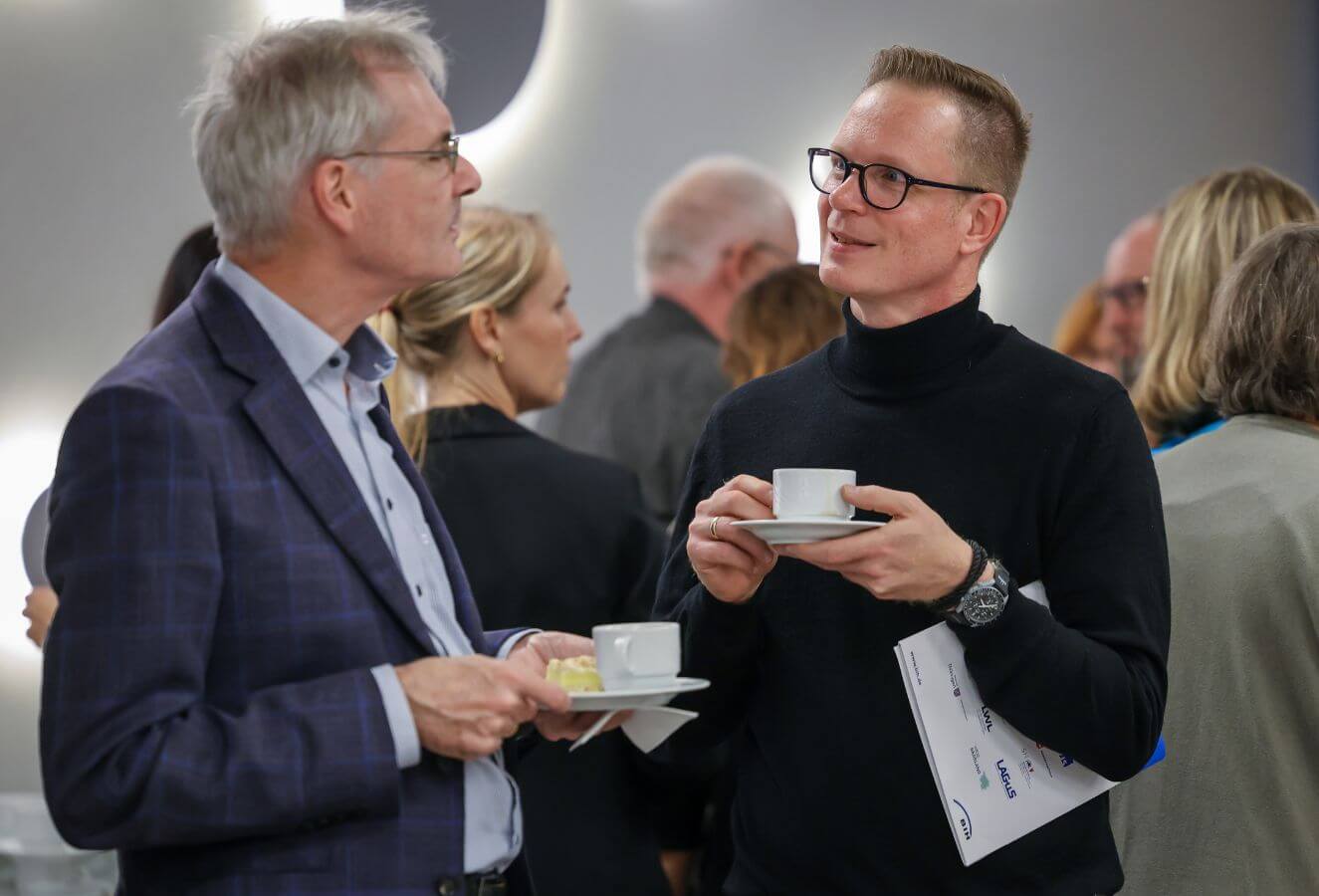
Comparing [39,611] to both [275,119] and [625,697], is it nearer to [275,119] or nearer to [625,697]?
[275,119]

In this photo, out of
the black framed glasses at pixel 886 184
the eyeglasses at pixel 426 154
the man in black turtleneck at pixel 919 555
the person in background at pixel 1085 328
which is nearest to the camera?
the eyeglasses at pixel 426 154

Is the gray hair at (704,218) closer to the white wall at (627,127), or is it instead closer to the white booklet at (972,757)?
the white wall at (627,127)

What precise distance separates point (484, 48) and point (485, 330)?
1.78m

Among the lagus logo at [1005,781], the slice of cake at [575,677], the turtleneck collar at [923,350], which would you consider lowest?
the lagus logo at [1005,781]

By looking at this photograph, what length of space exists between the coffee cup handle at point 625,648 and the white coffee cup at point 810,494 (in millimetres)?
226

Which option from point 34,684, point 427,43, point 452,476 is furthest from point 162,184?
point 427,43

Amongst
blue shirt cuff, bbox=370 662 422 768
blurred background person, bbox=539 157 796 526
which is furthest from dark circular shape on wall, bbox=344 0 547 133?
blue shirt cuff, bbox=370 662 422 768

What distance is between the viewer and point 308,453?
4.65 ft

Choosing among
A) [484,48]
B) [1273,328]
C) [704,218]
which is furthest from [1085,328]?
[1273,328]

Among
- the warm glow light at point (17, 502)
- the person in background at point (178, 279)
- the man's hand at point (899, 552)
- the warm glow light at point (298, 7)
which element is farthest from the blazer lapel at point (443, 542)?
the warm glow light at point (298, 7)

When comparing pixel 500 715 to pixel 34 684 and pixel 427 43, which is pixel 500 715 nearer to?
pixel 427 43

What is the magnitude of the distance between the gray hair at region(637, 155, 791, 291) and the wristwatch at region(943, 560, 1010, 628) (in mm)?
2707

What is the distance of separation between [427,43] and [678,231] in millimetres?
2662

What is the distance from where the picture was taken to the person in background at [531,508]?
8.07 feet
